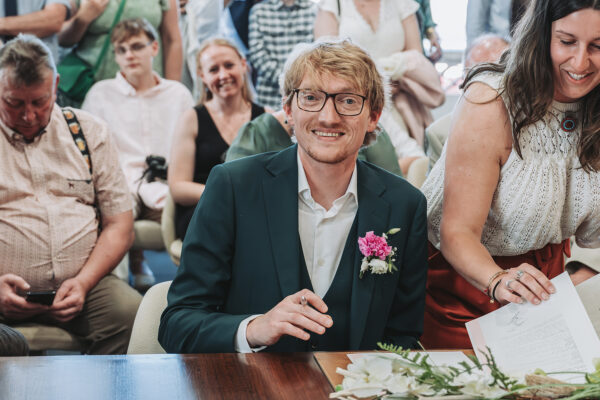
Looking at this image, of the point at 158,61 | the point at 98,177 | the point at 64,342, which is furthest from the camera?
the point at 158,61

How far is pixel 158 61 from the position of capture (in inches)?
187

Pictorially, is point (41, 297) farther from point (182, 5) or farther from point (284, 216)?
point (182, 5)

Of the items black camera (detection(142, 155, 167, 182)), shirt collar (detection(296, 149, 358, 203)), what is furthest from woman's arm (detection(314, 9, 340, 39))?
shirt collar (detection(296, 149, 358, 203))

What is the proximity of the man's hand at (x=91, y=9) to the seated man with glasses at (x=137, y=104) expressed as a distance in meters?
0.15

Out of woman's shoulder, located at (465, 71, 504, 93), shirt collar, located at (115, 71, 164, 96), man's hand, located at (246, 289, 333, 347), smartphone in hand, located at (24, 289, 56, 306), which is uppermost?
woman's shoulder, located at (465, 71, 504, 93)

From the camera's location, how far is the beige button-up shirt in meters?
2.60

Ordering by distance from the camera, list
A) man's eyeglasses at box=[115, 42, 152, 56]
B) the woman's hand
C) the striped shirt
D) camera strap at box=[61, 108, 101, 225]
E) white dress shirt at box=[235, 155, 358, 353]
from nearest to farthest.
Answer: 1. the woman's hand
2. white dress shirt at box=[235, 155, 358, 353]
3. camera strap at box=[61, 108, 101, 225]
4. man's eyeglasses at box=[115, 42, 152, 56]
5. the striped shirt

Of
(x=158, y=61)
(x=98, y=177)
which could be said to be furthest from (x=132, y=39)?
(x=98, y=177)

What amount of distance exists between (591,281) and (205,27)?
11.6 ft

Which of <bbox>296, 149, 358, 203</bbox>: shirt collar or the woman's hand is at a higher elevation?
<bbox>296, 149, 358, 203</bbox>: shirt collar

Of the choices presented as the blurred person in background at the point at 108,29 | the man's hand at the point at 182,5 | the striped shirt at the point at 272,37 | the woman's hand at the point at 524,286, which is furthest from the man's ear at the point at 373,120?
the man's hand at the point at 182,5

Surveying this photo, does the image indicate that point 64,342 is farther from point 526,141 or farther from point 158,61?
point 158,61

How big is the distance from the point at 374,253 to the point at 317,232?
176 millimetres

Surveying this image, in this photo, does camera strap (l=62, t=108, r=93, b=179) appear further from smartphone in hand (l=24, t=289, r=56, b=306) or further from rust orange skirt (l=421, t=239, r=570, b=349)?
rust orange skirt (l=421, t=239, r=570, b=349)
